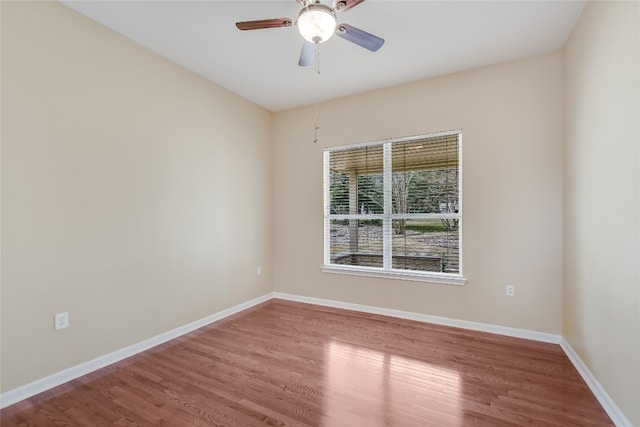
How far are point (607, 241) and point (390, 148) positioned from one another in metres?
2.24

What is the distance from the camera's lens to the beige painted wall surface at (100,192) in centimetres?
199

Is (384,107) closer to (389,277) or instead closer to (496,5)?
(496,5)

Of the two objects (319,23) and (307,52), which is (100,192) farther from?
(319,23)

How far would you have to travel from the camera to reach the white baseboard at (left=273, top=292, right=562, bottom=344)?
9.34ft

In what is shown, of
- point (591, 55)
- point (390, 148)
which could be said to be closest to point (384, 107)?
point (390, 148)

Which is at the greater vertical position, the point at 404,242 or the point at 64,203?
the point at 64,203

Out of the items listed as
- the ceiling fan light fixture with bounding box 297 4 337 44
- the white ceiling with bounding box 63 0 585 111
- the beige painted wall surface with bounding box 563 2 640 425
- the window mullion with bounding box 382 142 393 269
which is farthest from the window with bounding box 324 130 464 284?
the ceiling fan light fixture with bounding box 297 4 337 44

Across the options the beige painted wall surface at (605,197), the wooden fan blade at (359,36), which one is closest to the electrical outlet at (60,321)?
the wooden fan blade at (359,36)

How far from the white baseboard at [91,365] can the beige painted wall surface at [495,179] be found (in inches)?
71.2

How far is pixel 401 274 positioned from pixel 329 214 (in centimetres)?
124

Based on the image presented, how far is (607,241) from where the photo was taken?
1867mm

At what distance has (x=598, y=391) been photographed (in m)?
1.94

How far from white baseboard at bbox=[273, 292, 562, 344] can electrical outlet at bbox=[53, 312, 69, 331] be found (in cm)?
256

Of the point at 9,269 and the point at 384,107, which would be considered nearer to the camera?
the point at 9,269
